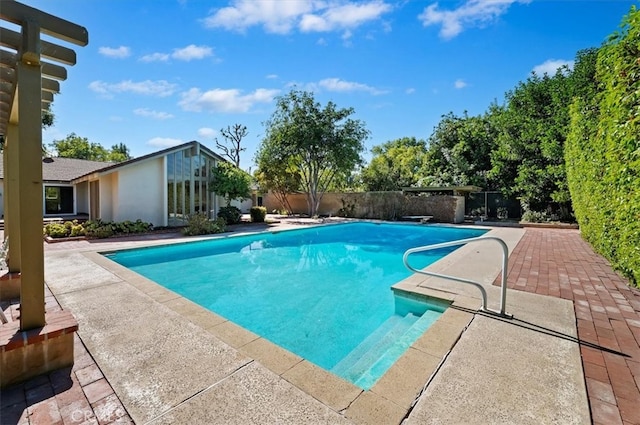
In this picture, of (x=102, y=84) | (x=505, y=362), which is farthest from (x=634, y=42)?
(x=102, y=84)

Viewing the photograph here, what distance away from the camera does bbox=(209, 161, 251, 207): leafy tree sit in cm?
1516

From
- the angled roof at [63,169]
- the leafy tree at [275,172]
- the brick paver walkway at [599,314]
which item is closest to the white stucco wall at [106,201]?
the angled roof at [63,169]

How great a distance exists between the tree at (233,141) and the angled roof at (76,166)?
14.6 metres

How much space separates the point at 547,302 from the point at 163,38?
488 inches

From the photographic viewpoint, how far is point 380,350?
4.04 meters

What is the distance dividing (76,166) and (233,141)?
1675 centimetres

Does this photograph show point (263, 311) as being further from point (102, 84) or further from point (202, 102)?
point (202, 102)

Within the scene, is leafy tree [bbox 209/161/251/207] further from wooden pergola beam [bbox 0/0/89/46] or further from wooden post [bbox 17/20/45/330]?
wooden post [bbox 17/20/45/330]

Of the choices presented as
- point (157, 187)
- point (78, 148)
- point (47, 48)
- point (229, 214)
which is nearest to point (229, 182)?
point (229, 214)

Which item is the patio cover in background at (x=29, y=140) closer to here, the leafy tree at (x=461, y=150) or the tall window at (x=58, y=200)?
the tall window at (x=58, y=200)

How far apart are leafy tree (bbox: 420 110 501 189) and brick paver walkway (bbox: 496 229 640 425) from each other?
14.9 metres

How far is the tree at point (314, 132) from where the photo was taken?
19.7 m

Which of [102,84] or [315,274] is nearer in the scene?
[315,274]

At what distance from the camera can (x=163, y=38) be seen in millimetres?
9703
